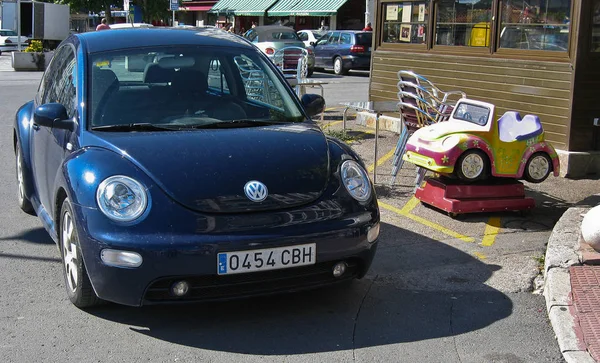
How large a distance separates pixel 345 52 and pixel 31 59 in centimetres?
1060

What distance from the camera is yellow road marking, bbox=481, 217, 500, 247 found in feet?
20.6

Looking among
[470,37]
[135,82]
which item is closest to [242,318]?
[135,82]

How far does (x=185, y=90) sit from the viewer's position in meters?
5.26

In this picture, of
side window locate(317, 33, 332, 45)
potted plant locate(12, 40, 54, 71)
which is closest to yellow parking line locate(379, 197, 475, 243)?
side window locate(317, 33, 332, 45)

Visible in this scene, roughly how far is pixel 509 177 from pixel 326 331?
10.3 feet

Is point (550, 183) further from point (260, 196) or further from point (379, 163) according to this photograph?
point (260, 196)

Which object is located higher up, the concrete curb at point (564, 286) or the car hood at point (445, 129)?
the car hood at point (445, 129)

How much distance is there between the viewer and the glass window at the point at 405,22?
442 inches

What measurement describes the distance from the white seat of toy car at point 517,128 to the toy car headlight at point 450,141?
42 centimetres

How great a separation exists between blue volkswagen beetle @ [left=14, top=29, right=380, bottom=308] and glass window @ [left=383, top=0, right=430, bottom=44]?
20.5 feet

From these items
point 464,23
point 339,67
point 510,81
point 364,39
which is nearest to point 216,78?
point 510,81

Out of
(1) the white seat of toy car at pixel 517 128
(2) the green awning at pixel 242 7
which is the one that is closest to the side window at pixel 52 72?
(1) the white seat of toy car at pixel 517 128

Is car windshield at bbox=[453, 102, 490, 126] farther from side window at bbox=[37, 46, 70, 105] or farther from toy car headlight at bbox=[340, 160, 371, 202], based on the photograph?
side window at bbox=[37, 46, 70, 105]

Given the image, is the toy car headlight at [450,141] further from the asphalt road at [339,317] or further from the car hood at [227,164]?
the car hood at [227,164]
